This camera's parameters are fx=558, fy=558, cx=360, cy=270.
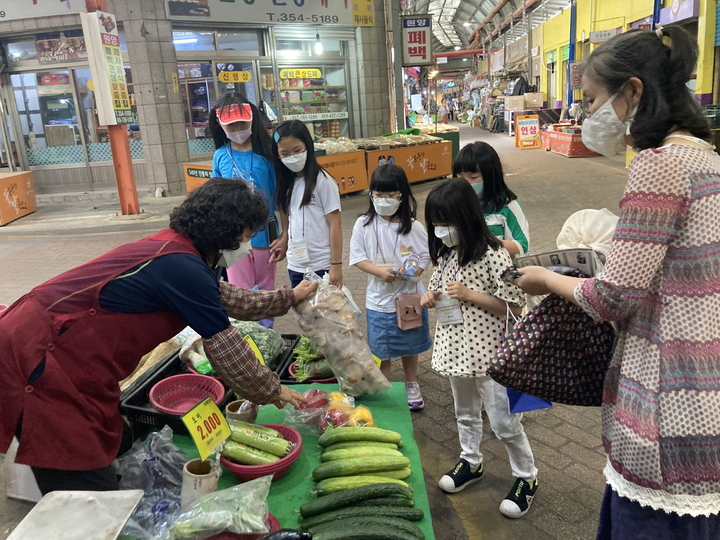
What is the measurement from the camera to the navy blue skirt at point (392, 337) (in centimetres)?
348

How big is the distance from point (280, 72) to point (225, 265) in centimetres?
1167

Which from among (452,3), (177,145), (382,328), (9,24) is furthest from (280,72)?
(452,3)

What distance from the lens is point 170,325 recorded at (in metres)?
2.00

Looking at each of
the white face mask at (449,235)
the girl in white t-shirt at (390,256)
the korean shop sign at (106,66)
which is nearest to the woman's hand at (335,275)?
the girl in white t-shirt at (390,256)

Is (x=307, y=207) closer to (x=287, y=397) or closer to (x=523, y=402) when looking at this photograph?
(x=287, y=397)

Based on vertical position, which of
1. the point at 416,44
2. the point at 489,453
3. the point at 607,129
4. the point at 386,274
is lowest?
the point at 489,453

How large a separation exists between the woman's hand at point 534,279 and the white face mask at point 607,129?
1.26 ft

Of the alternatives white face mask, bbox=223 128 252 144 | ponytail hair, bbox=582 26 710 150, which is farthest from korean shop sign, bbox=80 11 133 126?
ponytail hair, bbox=582 26 710 150

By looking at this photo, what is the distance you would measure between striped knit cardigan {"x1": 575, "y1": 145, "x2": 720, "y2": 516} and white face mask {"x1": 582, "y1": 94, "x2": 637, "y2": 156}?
5.7 inches

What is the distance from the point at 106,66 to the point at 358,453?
8.62 m

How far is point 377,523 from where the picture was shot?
1.83 metres

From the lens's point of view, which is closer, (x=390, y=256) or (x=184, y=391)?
(x=184, y=391)

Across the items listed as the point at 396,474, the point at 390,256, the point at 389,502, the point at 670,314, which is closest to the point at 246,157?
the point at 390,256

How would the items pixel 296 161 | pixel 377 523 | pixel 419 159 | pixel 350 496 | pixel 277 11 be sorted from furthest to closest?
pixel 277 11 → pixel 419 159 → pixel 296 161 → pixel 350 496 → pixel 377 523
